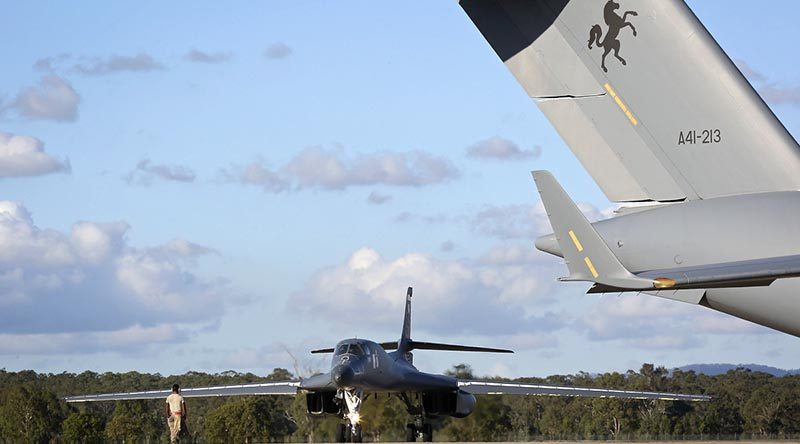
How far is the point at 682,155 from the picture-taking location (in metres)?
10.8

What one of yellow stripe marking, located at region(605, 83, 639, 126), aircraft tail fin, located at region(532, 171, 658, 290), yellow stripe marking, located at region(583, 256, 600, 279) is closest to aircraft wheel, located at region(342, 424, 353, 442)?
yellow stripe marking, located at region(605, 83, 639, 126)

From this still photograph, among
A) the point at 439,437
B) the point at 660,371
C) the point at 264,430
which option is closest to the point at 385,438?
the point at 439,437

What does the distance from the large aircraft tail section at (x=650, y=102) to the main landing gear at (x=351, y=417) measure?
18.9 metres

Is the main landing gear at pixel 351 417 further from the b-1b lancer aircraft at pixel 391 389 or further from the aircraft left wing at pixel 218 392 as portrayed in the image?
the aircraft left wing at pixel 218 392

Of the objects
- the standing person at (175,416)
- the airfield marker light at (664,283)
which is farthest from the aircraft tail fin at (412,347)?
the airfield marker light at (664,283)

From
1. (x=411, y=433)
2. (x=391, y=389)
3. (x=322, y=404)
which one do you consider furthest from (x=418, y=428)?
(x=322, y=404)

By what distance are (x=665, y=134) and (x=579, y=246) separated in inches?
77.7

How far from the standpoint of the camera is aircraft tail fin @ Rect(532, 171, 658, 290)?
30.4 ft

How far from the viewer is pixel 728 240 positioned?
32.9ft

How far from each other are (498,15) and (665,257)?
2.75 meters

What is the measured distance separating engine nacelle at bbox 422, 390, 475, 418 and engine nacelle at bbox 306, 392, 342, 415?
10.8 feet

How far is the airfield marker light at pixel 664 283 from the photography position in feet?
→ 29.1

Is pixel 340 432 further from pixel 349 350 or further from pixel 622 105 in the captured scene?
pixel 622 105

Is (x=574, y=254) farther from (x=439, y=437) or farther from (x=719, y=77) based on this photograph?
(x=439, y=437)
